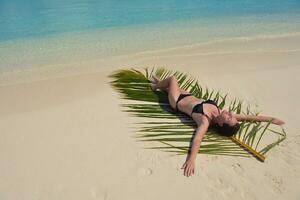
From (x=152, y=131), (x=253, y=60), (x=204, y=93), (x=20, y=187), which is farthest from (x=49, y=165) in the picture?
(x=253, y=60)

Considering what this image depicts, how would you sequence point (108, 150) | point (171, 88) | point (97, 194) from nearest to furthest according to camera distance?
point (97, 194), point (108, 150), point (171, 88)

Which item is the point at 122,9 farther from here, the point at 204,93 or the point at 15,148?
the point at 15,148

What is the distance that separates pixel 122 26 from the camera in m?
12.6

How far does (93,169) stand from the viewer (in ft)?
12.6

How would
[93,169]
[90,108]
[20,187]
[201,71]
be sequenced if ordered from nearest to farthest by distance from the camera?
[20,187], [93,169], [90,108], [201,71]

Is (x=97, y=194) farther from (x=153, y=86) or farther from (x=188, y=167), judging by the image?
(x=153, y=86)

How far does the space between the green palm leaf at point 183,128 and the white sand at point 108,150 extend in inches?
5.1

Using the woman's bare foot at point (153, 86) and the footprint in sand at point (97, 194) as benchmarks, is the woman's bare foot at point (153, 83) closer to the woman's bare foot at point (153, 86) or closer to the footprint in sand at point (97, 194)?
the woman's bare foot at point (153, 86)

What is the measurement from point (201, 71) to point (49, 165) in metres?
3.80

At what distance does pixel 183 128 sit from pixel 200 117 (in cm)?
25

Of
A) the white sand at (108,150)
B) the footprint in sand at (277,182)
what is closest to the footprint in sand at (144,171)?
the white sand at (108,150)

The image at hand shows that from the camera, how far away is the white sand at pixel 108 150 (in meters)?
3.56

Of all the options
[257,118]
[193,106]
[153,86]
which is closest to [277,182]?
[257,118]

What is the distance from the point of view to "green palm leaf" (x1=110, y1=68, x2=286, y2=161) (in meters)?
4.12
